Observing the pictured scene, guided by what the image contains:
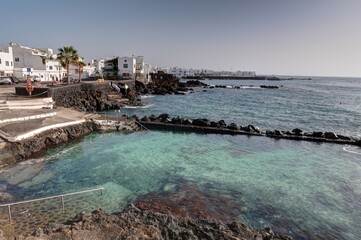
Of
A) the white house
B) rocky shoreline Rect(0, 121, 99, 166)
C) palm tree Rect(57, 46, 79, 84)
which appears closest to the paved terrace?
rocky shoreline Rect(0, 121, 99, 166)

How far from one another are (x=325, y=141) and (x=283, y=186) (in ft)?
53.4

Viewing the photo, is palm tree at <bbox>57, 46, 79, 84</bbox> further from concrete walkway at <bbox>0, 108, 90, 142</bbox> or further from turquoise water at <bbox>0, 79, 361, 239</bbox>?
turquoise water at <bbox>0, 79, 361, 239</bbox>

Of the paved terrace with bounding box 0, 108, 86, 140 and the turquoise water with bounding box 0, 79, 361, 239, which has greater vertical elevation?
→ the paved terrace with bounding box 0, 108, 86, 140

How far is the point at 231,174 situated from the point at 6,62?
5861 cm

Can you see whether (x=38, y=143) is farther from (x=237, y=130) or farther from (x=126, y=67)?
(x=126, y=67)

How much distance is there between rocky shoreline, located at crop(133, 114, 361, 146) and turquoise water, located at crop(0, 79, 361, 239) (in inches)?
68.1

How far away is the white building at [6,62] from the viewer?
5566 centimetres

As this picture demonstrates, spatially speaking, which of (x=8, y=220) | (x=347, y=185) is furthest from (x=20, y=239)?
(x=347, y=185)

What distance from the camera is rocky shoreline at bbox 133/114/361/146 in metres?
31.5

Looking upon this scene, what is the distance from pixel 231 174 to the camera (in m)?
20.0

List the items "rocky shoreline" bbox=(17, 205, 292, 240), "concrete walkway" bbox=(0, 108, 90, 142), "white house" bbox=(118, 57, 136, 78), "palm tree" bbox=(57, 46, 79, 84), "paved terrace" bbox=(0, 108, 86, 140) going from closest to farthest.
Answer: "rocky shoreline" bbox=(17, 205, 292, 240)
"concrete walkway" bbox=(0, 108, 90, 142)
"paved terrace" bbox=(0, 108, 86, 140)
"palm tree" bbox=(57, 46, 79, 84)
"white house" bbox=(118, 57, 136, 78)

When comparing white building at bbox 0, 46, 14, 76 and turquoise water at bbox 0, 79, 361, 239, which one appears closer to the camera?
turquoise water at bbox 0, 79, 361, 239

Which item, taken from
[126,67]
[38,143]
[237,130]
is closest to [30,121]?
[38,143]

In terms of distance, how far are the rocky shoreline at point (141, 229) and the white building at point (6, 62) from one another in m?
57.9
